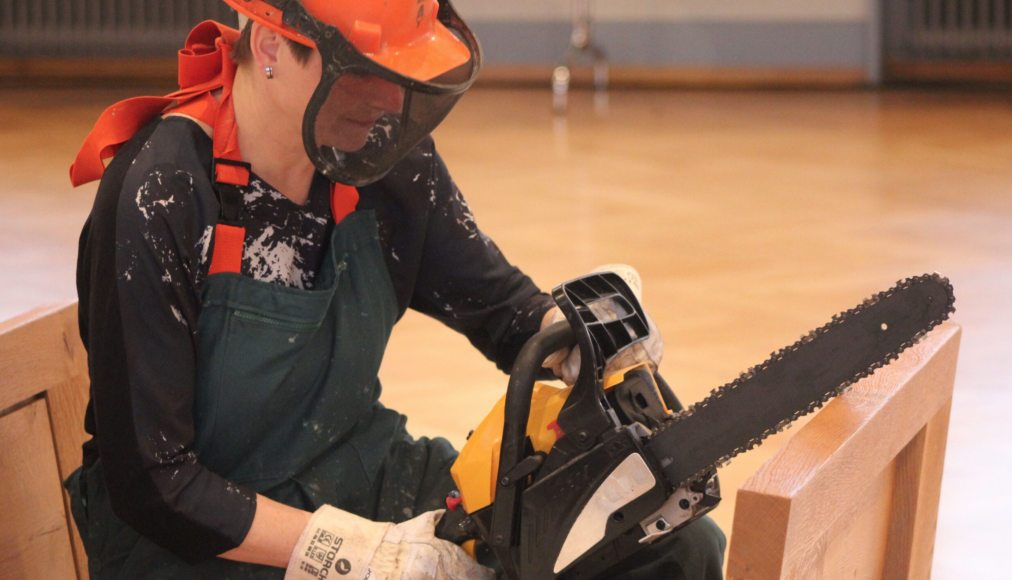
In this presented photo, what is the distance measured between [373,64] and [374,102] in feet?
0.29

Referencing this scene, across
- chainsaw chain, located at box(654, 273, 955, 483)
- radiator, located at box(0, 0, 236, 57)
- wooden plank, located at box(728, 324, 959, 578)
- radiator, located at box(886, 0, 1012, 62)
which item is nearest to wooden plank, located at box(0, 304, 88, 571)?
chainsaw chain, located at box(654, 273, 955, 483)

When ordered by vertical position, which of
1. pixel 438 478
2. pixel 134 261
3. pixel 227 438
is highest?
pixel 134 261

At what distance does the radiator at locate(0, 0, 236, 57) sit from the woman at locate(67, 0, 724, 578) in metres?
7.36

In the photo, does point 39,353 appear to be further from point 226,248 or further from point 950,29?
point 950,29

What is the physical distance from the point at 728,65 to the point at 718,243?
354 centimetres

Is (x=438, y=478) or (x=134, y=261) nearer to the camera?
(x=134, y=261)

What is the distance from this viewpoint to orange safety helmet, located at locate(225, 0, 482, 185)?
4.70 feet

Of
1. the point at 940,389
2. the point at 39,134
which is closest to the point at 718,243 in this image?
the point at 940,389

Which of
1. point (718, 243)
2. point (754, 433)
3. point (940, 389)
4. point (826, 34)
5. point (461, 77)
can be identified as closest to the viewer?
point (754, 433)

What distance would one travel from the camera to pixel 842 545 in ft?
5.01

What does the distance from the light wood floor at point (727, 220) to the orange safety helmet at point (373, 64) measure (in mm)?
1499

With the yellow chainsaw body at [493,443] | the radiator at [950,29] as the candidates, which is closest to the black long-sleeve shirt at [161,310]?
the yellow chainsaw body at [493,443]

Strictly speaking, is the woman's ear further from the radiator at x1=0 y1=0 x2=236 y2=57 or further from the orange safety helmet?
the radiator at x1=0 y1=0 x2=236 y2=57

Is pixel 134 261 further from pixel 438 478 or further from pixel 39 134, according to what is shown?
pixel 39 134
